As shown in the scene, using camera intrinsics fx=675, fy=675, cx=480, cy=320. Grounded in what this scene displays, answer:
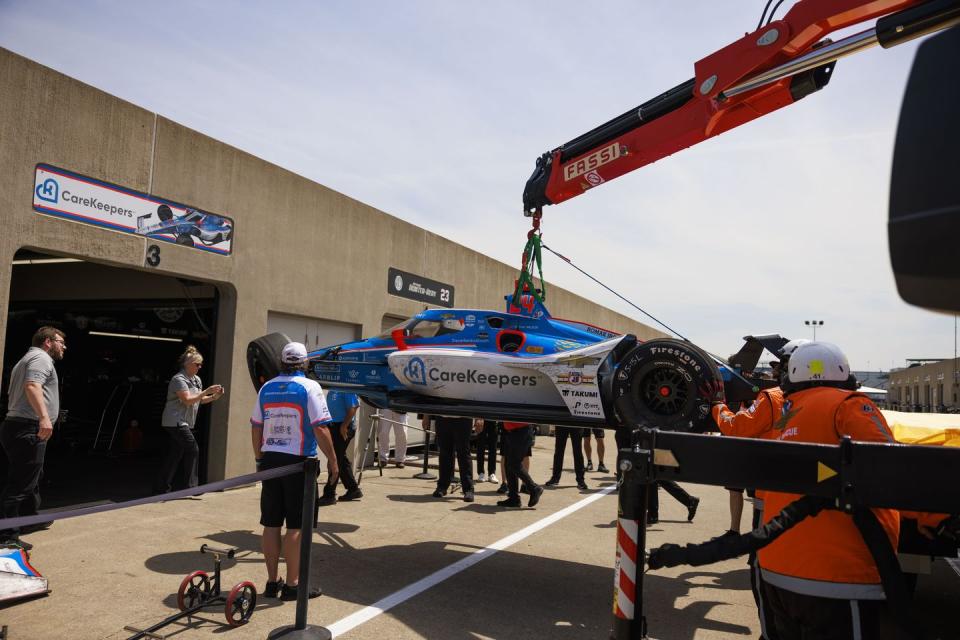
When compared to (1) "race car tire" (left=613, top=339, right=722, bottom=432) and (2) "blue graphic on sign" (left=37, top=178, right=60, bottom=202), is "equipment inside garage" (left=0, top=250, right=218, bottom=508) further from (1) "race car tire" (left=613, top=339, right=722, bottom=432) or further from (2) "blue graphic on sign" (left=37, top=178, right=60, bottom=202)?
(1) "race car tire" (left=613, top=339, right=722, bottom=432)

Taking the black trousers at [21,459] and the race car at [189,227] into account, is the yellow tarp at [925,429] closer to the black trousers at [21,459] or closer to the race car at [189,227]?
the black trousers at [21,459]

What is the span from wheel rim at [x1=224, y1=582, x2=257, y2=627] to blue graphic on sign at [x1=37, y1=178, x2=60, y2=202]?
5.42m

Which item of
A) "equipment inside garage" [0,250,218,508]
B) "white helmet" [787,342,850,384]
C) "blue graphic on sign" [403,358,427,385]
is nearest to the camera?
"white helmet" [787,342,850,384]

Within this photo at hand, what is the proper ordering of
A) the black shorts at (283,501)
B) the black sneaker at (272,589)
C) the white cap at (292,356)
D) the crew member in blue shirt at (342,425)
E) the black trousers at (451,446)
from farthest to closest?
the black trousers at (451,446)
the crew member in blue shirt at (342,425)
the white cap at (292,356)
the black sneaker at (272,589)
the black shorts at (283,501)

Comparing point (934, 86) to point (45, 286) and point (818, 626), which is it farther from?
point (45, 286)

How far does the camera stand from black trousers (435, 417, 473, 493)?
33.7 feet

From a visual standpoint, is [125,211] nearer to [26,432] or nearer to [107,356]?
[26,432]

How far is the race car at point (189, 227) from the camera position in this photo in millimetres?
9031

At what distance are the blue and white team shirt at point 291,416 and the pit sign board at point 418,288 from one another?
8758 mm

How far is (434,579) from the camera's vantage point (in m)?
6.11

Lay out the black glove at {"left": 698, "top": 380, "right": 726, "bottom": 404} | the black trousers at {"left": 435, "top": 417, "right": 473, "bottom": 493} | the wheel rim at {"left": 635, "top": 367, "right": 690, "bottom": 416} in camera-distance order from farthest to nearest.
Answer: the black trousers at {"left": 435, "top": 417, "right": 473, "bottom": 493} → the wheel rim at {"left": 635, "top": 367, "right": 690, "bottom": 416} → the black glove at {"left": 698, "top": 380, "right": 726, "bottom": 404}

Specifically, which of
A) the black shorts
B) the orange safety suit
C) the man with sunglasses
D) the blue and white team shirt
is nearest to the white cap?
the blue and white team shirt

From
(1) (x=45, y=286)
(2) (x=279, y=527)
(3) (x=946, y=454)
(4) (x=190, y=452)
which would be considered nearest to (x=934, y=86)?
(3) (x=946, y=454)

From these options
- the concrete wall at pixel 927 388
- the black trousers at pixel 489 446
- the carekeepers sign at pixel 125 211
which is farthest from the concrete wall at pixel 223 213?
the concrete wall at pixel 927 388
